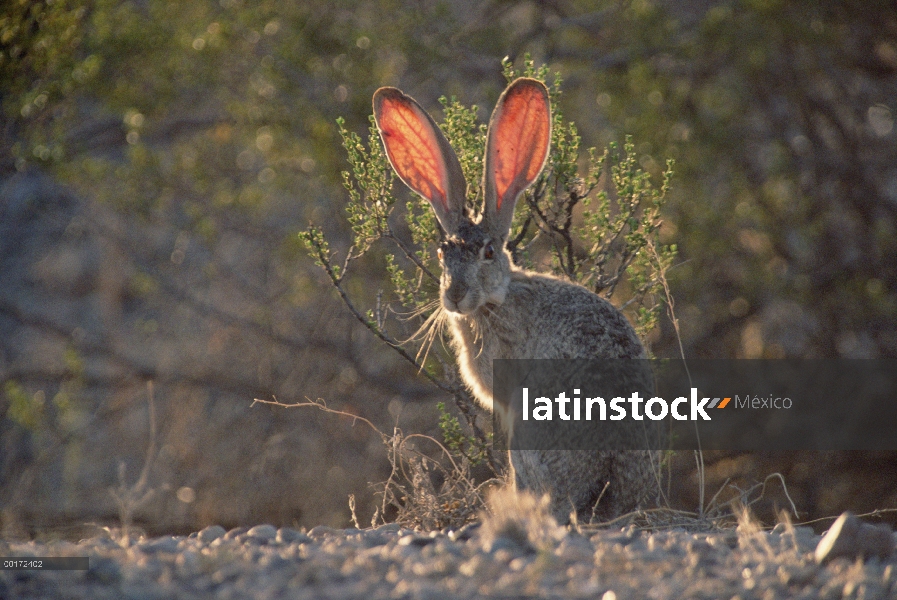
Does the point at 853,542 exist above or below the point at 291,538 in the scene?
below

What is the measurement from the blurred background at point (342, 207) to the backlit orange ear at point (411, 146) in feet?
10.3

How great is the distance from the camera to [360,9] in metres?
8.89

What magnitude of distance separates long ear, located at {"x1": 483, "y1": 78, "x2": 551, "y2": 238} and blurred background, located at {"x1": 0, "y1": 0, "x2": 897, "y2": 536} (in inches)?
130

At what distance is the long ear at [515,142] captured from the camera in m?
4.72

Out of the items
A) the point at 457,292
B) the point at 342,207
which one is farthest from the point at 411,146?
the point at 342,207

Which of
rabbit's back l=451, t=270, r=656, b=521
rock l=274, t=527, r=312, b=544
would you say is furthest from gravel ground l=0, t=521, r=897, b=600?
rabbit's back l=451, t=270, r=656, b=521

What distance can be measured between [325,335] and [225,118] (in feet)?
7.78

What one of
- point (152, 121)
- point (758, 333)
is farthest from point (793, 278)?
point (152, 121)

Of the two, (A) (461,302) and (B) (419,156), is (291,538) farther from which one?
(B) (419,156)

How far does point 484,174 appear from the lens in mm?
4820

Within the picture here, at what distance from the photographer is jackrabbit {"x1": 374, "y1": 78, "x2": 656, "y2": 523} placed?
4.38 metres

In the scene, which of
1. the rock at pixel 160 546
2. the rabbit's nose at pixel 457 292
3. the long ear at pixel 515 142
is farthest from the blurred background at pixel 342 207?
the rock at pixel 160 546

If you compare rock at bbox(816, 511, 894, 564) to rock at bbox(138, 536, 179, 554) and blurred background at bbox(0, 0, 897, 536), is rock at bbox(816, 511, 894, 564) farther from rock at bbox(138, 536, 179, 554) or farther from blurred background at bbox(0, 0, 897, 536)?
blurred background at bbox(0, 0, 897, 536)

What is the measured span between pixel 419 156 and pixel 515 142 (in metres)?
0.46
